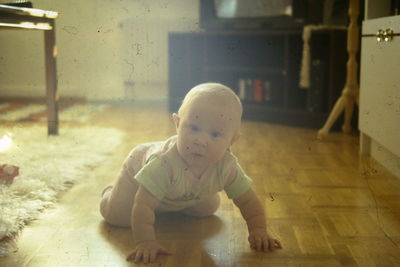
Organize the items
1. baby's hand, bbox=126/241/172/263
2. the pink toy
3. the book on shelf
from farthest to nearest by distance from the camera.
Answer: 1. the book on shelf
2. the pink toy
3. baby's hand, bbox=126/241/172/263

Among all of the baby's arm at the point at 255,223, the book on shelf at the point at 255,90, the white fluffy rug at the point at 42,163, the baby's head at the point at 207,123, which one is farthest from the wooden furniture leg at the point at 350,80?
the baby's head at the point at 207,123

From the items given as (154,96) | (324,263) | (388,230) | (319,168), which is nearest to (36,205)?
(324,263)

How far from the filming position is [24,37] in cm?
387

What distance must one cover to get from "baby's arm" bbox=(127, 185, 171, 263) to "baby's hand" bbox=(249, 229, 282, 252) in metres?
0.19

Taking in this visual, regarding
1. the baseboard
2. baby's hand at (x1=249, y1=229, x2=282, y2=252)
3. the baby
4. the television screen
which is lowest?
baby's hand at (x1=249, y1=229, x2=282, y2=252)

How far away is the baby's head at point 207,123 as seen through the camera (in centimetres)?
112

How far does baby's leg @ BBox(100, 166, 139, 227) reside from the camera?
4.27 feet

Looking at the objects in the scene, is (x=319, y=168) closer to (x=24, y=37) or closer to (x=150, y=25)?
(x=150, y=25)

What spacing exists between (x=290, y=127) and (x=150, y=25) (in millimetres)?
1396

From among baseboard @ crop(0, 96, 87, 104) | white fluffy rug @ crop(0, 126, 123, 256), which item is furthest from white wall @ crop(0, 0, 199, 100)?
white fluffy rug @ crop(0, 126, 123, 256)

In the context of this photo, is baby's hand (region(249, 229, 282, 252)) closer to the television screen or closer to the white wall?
the television screen

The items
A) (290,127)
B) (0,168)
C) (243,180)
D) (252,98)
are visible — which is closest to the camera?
(243,180)

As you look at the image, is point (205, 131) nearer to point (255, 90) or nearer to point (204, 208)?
point (204, 208)

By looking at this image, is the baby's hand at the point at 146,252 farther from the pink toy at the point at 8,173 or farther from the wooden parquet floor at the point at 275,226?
the pink toy at the point at 8,173
